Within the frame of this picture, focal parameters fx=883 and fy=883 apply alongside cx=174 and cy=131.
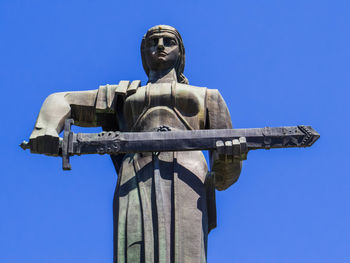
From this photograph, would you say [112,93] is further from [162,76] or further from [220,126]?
[220,126]

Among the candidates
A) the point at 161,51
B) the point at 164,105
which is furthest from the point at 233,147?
the point at 161,51

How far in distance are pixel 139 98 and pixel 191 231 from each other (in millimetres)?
2918

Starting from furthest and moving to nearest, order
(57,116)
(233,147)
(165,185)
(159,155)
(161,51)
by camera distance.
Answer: (161,51), (57,116), (159,155), (165,185), (233,147)

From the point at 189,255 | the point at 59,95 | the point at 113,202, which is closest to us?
the point at 189,255

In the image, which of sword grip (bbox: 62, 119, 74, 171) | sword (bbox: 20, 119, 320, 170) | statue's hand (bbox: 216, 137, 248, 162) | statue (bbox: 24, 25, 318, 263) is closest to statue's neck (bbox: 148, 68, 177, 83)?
statue (bbox: 24, 25, 318, 263)

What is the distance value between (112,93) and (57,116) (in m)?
1.18

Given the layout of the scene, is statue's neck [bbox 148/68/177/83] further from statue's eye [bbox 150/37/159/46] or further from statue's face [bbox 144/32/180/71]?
statue's eye [bbox 150/37/159/46]

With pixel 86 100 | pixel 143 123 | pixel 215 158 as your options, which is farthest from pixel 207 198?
pixel 86 100

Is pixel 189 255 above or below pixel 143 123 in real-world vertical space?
below

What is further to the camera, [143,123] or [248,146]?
[143,123]

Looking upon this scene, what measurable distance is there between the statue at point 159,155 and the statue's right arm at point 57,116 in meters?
0.02

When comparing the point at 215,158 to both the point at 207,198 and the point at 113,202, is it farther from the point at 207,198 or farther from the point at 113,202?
the point at 113,202

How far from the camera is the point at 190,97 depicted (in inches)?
626

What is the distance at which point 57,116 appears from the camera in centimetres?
1580
